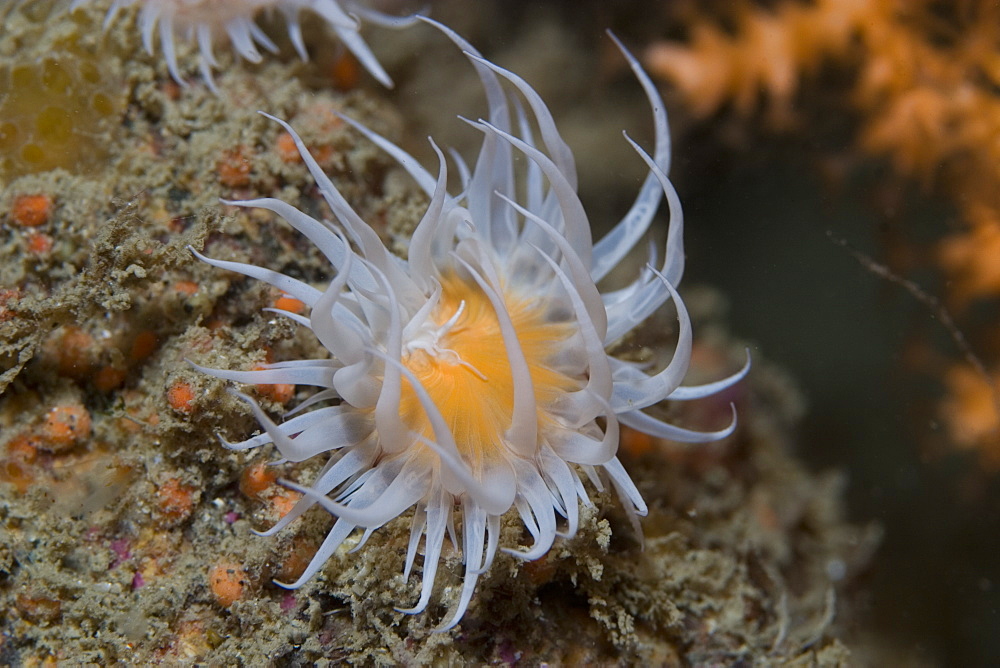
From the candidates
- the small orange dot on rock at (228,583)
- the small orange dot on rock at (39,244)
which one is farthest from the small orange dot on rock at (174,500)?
the small orange dot on rock at (39,244)

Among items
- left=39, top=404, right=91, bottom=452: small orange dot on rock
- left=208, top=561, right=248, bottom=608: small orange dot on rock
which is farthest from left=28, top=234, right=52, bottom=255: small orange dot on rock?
left=208, top=561, right=248, bottom=608: small orange dot on rock

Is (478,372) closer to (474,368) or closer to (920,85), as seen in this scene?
(474,368)

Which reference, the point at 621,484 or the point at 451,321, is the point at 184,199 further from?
the point at 621,484

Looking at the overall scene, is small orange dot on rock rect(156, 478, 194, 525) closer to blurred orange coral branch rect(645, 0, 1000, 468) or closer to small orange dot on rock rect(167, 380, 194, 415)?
small orange dot on rock rect(167, 380, 194, 415)

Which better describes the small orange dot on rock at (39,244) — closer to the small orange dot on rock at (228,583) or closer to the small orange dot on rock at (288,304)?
the small orange dot on rock at (288,304)

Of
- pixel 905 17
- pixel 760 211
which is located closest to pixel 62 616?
pixel 760 211
